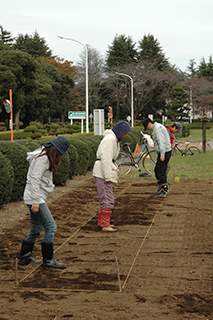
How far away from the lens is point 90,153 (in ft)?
45.7

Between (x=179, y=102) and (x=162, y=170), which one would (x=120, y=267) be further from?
(x=179, y=102)

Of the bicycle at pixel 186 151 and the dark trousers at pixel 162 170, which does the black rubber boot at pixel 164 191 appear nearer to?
the dark trousers at pixel 162 170

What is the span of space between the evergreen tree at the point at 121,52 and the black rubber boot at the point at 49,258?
6140 cm

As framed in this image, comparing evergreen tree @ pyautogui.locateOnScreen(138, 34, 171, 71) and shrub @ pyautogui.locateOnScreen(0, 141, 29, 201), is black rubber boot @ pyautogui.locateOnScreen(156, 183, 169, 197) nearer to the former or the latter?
shrub @ pyautogui.locateOnScreen(0, 141, 29, 201)

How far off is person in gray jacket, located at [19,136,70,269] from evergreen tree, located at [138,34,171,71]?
63708mm

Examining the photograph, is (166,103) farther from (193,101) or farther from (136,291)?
(136,291)

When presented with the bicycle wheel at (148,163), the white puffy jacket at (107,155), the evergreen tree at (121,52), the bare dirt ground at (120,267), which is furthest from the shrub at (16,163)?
the evergreen tree at (121,52)

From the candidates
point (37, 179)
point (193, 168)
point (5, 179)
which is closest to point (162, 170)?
point (5, 179)

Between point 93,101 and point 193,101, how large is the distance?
1594 centimetres

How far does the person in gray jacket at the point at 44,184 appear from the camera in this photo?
4234 millimetres

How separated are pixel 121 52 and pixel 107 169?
2455 inches

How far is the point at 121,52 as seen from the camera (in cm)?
6569

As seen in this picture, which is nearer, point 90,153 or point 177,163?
point 90,153

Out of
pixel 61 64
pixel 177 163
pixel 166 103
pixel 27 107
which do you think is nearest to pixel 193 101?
pixel 166 103
